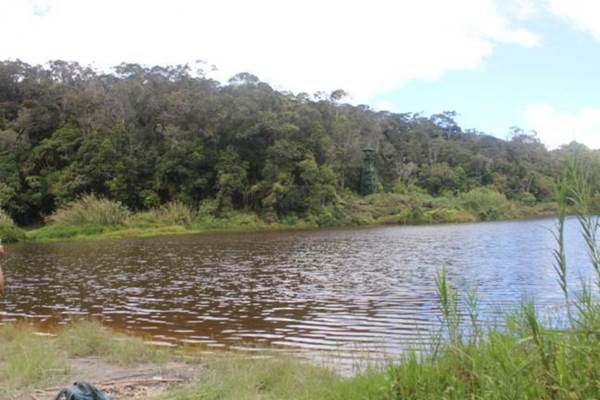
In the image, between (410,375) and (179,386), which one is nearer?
(410,375)

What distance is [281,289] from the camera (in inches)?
528

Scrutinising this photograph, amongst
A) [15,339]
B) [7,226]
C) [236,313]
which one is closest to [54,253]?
[7,226]

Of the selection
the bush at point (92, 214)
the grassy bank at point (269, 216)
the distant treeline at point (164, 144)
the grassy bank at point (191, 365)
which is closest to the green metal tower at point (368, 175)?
the grassy bank at point (269, 216)

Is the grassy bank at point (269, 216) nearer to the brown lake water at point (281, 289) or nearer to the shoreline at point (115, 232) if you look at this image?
the shoreline at point (115, 232)

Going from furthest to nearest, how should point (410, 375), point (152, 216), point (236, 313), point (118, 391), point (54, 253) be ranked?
point (152, 216) → point (54, 253) → point (236, 313) → point (118, 391) → point (410, 375)

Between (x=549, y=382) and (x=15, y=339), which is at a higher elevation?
(x=549, y=382)

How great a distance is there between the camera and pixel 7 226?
32.6m

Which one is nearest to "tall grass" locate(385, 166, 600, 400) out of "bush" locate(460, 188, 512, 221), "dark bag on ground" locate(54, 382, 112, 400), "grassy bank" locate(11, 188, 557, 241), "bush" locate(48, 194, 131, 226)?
"dark bag on ground" locate(54, 382, 112, 400)

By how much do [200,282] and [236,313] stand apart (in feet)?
15.0

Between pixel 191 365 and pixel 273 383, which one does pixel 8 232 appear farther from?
pixel 273 383

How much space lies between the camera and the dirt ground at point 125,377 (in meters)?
4.86

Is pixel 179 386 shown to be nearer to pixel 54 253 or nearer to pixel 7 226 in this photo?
pixel 54 253

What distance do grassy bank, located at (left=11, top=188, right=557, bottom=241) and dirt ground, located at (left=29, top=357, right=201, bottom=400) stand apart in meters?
30.6

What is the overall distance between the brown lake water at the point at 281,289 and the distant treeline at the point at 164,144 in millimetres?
18666
